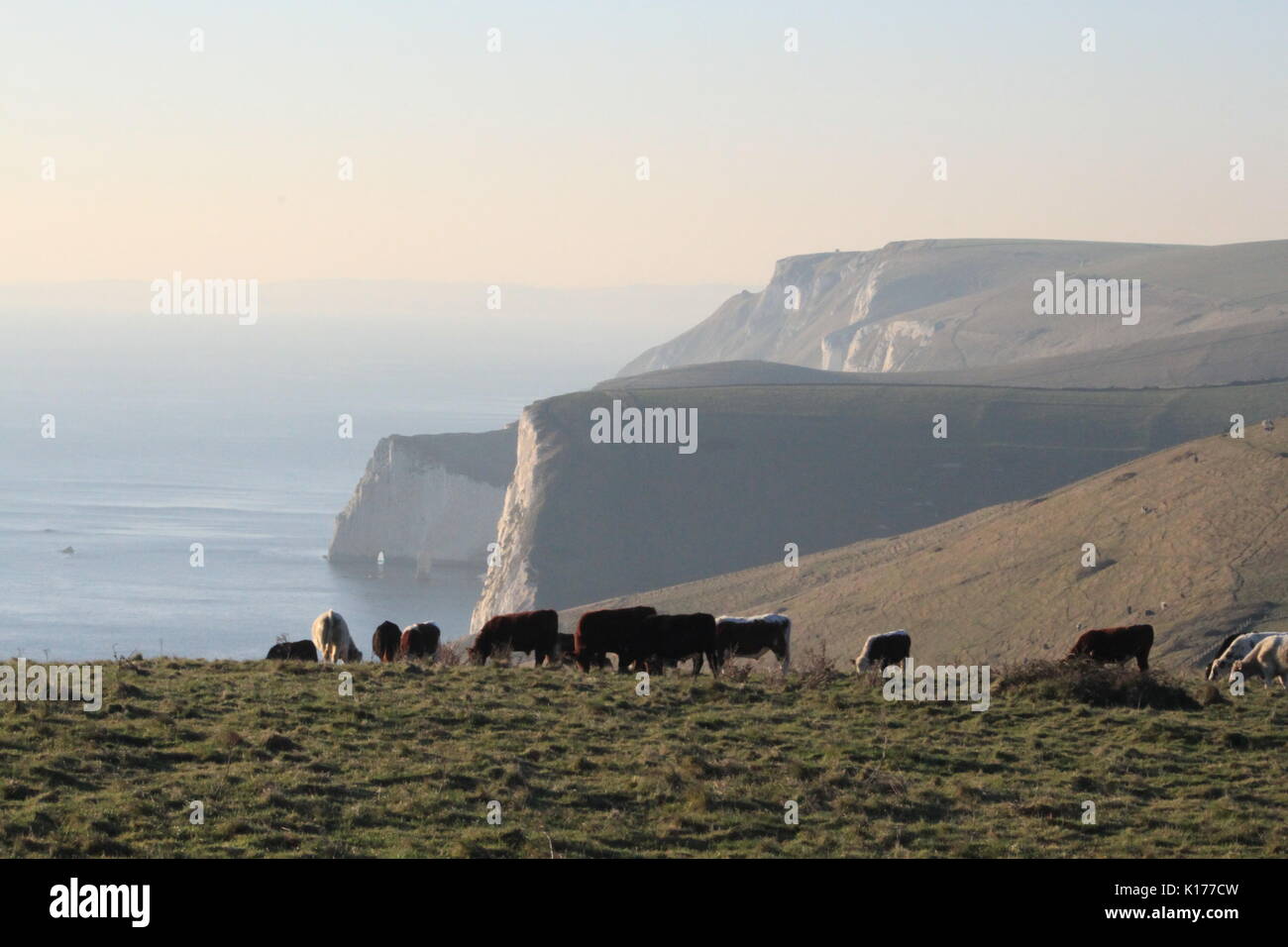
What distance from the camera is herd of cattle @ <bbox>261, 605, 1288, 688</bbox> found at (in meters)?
22.9

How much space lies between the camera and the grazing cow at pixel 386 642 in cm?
2558

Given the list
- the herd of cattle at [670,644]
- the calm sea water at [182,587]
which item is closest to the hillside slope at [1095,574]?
the herd of cattle at [670,644]

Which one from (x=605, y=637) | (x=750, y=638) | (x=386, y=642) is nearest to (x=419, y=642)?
(x=386, y=642)

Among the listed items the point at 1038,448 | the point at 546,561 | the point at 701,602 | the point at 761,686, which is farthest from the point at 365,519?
the point at 761,686

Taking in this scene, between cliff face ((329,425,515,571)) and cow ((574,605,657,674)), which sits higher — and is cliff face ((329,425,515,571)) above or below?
above

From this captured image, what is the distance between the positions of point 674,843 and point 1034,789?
4.21 metres

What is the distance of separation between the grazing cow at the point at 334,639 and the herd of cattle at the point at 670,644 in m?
0.03

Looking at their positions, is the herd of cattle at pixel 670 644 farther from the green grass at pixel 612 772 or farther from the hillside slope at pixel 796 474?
the hillside slope at pixel 796 474

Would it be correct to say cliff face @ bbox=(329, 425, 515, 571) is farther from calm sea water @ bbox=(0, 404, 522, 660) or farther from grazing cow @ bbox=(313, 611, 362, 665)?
grazing cow @ bbox=(313, 611, 362, 665)

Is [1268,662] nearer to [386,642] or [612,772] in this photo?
[612,772]

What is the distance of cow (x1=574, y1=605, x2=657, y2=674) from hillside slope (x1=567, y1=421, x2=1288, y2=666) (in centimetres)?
3510

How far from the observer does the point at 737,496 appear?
13075cm

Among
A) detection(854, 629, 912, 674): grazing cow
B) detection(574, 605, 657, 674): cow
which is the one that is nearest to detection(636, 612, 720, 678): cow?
detection(574, 605, 657, 674): cow
